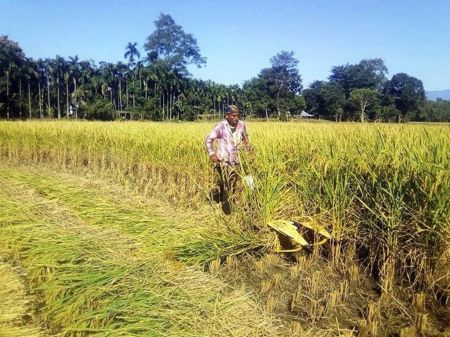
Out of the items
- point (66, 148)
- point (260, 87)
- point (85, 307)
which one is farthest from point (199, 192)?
point (260, 87)

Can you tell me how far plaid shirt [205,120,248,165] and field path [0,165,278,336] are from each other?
2.70 feet

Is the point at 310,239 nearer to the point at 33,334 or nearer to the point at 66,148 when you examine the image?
the point at 33,334

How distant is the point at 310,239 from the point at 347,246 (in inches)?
12.5

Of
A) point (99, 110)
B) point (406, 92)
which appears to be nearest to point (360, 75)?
point (406, 92)

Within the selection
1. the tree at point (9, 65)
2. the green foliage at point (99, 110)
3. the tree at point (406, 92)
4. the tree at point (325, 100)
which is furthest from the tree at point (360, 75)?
the tree at point (9, 65)

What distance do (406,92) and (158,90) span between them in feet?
116

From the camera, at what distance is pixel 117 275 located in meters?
2.94

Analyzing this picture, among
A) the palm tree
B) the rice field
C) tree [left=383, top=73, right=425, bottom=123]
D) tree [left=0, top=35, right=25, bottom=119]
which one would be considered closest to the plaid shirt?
the rice field

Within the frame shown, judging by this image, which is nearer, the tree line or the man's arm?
the man's arm

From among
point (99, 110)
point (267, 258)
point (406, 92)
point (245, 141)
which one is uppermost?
point (406, 92)

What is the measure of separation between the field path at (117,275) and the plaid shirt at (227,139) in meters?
0.82

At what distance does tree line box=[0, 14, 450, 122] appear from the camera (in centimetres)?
4284

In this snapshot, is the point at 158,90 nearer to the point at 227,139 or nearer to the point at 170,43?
the point at 170,43

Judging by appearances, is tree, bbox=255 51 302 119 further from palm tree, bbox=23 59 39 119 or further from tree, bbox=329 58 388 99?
palm tree, bbox=23 59 39 119
